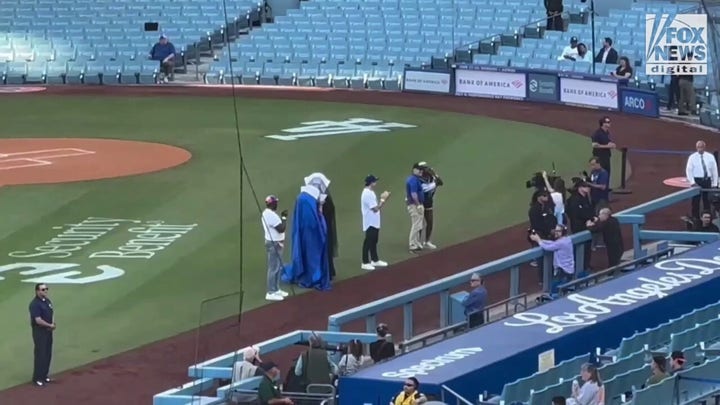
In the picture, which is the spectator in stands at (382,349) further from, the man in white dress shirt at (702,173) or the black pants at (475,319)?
the man in white dress shirt at (702,173)

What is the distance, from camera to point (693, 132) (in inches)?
1484

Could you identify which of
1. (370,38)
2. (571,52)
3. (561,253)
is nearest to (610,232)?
(561,253)

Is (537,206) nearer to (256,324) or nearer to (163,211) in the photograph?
(256,324)

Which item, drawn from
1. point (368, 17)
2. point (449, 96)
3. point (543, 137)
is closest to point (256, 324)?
point (543, 137)

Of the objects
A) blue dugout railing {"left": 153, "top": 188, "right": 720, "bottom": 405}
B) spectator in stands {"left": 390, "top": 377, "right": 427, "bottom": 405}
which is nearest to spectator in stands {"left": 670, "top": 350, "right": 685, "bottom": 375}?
spectator in stands {"left": 390, "top": 377, "right": 427, "bottom": 405}

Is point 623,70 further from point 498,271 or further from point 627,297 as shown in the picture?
point 627,297

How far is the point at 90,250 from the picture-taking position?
26.5 meters

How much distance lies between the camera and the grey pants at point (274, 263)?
75.1 feet

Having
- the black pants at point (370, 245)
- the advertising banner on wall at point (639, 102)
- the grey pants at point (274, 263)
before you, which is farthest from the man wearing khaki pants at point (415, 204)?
the advertising banner on wall at point (639, 102)

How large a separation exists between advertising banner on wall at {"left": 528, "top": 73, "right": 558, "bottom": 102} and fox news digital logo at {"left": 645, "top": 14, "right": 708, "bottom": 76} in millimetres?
4769

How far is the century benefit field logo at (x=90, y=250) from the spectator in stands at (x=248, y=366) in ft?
22.9

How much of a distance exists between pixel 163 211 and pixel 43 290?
387 inches

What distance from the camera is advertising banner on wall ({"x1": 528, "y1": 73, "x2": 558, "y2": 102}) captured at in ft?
140

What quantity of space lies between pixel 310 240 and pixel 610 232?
170 inches
